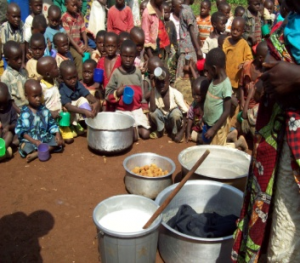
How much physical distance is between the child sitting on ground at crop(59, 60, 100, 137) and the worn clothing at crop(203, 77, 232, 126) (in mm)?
1400

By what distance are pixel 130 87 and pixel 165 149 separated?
93cm

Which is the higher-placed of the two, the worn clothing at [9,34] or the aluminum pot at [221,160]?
the worn clothing at [9,34]

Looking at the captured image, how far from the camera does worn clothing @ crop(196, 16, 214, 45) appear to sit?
6559mm

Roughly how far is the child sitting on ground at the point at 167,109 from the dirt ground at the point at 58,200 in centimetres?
23

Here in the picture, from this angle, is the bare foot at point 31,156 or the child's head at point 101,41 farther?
the child's head at point 101,41

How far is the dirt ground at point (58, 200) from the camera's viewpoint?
2746 millimetres

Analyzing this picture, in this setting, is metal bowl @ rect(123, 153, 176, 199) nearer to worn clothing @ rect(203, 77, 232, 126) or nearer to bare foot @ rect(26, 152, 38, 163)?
worn clothing @ rect(203, 77, 232, 126)

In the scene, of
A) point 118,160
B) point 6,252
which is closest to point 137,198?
point 6,252

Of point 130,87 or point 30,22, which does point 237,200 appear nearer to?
point 130,87

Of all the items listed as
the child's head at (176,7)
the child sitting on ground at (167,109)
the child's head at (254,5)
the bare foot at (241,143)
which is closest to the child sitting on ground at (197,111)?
the child sitting on ground at (167,109)

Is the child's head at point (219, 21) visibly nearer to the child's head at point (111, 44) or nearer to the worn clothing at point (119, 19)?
the worn clothing at point (119, 19)

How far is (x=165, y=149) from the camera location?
4.52 metres

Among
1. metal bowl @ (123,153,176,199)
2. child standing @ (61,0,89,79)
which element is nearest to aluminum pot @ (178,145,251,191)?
metal bowl @ (123,153,176,199)

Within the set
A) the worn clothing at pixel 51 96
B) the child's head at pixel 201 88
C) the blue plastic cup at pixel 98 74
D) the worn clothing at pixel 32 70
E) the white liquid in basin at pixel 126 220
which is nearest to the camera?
the white liquid in basin at pixel 126 220
